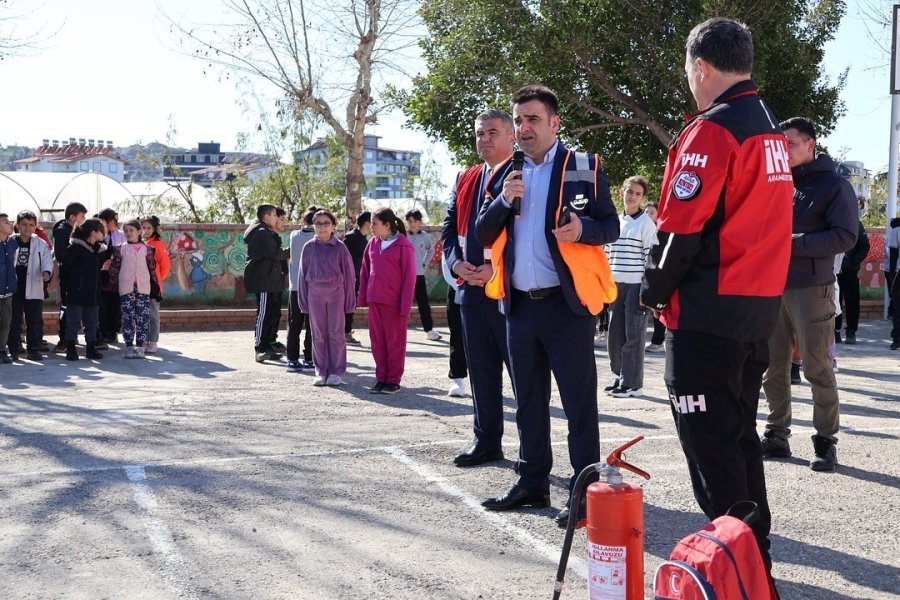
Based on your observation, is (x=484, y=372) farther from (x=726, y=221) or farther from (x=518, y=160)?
(x=726, y=221)

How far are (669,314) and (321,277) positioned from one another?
683 centimetres

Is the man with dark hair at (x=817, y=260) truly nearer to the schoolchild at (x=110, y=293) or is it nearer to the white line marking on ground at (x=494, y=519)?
the white line marking on ground at (x=494, y=519)

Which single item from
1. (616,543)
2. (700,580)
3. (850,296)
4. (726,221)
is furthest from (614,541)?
(850,296)

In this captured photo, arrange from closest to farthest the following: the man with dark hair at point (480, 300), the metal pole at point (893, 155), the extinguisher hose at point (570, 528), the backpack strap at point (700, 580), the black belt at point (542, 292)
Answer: the backpack strap at point (700, 580) < the extinguisher hose at point (570, 528) < the black belt at point (542, 292) < the man with dark hair at point (480, 300) < the metal pole at point (893, 155)

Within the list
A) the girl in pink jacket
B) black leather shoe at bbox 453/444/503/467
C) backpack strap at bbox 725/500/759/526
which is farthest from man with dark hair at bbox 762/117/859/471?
the girl in pink jacket

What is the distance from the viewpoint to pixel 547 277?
17.1ft

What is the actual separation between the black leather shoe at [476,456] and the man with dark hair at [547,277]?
108cm

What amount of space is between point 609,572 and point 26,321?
11.2 meters

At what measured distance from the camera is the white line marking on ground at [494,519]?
4.57 metres

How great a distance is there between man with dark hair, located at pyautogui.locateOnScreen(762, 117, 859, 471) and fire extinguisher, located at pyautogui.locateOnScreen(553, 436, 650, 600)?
10.9 ft

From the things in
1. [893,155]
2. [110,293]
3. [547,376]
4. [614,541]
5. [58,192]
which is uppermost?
[58,192]

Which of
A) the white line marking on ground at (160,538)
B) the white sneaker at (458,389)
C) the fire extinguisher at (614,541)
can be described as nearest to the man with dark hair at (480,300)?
the white line marking on ground at (160,538)

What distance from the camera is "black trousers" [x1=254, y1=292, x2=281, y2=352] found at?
1271cm

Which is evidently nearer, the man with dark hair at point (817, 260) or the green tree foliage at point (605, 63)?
the man with dark hair at point (817, 260)
